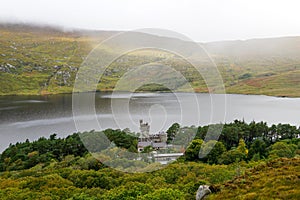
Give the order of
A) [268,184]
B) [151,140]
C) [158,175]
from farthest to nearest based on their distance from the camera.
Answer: [151,140] < [158,175] < [268,184]

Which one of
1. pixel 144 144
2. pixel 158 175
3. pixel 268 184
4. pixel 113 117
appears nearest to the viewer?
pixel 268 184

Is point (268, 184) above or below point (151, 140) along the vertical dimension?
above

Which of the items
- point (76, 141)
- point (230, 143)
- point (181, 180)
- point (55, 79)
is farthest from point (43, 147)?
point (55, 79)

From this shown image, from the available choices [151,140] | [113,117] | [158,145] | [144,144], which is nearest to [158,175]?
[158,145]

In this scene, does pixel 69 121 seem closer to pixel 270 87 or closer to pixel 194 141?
pixel 194 141

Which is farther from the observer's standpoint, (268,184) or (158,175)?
(158,175)

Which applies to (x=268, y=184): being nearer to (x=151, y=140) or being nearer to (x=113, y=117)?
(x=151, y=140)

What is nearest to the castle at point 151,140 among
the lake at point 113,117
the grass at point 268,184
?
the lake at point 113,117

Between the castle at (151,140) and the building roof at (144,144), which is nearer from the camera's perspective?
the castle at (151,140)

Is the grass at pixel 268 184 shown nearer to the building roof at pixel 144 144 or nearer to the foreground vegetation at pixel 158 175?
the foreground vegetation at pixel 158 175

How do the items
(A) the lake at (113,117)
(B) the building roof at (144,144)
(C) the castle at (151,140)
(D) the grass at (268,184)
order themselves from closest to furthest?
(D) the grass at (268,184), (C) the castle at (151,140), (B) the building roof at (144,144), (A) the lake at (113,117)
